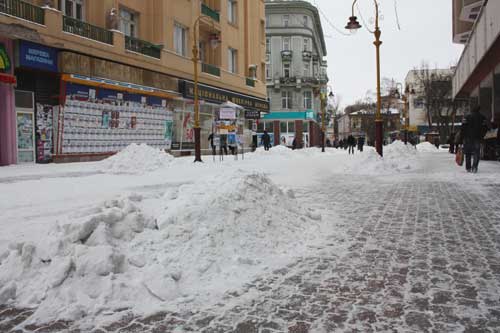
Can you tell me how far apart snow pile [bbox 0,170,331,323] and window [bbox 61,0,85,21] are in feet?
56.5

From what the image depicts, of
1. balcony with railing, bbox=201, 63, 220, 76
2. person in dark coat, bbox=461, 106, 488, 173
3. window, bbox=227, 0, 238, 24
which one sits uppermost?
window, bbox=227, 0, 238, 24

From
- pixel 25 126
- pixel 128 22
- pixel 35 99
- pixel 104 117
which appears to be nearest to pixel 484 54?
pixel 104 117

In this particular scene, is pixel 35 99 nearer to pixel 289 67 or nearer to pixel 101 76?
pixel 101 76

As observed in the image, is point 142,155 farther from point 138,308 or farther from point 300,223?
point 138,308

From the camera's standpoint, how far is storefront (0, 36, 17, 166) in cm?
1628

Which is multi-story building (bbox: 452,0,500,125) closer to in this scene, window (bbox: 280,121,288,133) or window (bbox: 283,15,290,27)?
window (bbox: 280,121,288,133)

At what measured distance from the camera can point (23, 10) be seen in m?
16.7

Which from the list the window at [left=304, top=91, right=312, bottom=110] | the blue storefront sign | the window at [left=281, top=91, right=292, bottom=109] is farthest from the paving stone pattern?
the window at [left=304, top=91, right=312, bottom=110]

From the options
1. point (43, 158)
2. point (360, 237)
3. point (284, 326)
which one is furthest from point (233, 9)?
point (284, 326)

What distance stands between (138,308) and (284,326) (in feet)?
3.69

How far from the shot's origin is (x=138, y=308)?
3.43 metres

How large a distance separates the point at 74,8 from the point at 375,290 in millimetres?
20513

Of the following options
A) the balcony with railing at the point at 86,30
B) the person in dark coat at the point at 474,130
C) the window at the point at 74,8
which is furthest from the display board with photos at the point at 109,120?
the person in dark coat at the point at 474,130

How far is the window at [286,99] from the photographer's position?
65.8 metres
